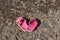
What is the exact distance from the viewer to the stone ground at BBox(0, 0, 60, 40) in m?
4.18

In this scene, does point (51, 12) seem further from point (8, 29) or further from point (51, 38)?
point (8, 29)

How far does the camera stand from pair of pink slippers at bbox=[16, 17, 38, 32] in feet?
13.9

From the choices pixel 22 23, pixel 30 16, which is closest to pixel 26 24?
pixel 22 23

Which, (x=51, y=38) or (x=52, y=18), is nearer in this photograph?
(x=51, y=38)

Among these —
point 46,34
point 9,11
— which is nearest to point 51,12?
point 46,34

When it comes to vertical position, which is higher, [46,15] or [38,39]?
[46,15]

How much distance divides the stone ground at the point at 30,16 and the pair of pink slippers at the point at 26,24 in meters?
0.07

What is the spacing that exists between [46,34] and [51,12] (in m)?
0.54

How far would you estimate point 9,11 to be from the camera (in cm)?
457

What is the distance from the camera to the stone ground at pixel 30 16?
418 cm

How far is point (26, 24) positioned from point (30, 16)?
24 cm

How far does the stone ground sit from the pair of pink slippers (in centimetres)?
7

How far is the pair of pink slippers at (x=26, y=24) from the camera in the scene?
4.22m

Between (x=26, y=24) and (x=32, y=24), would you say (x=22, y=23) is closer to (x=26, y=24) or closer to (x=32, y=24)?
(x=26, y=24)
